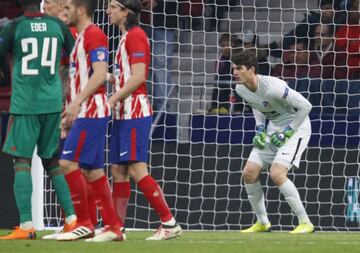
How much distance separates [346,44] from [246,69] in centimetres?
296

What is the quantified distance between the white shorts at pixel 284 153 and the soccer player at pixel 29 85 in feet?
9.85

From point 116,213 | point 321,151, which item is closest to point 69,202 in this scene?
point 116,213

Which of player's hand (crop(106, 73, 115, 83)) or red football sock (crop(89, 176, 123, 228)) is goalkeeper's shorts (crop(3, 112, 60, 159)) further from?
red football sock (crop(89, 176, 123, 228))

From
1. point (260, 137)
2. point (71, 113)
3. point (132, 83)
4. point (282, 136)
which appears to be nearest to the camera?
point (71, 113)

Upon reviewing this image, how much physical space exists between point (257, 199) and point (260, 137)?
61 cm

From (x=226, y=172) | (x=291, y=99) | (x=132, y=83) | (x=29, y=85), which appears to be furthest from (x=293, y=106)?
(x=29, y=85)

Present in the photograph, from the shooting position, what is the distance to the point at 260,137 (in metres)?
12.3

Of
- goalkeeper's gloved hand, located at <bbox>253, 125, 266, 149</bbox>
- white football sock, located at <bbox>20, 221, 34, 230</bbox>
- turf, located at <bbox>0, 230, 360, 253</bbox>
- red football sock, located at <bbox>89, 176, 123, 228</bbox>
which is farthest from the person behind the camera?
goalkeeper's gloved hand, located at <bbox>253, 125, 266, 149</bbox>

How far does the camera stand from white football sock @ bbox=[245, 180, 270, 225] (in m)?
12.4

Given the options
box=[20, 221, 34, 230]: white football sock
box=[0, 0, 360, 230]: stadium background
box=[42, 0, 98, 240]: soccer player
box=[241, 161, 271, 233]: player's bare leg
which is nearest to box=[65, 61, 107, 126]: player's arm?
box=[42, 0, 98, 240]: soccer player

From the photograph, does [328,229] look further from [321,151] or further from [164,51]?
[164,51]

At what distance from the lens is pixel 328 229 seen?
13547 mm

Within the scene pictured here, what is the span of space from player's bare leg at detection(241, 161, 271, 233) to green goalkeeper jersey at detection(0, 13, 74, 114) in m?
3.07

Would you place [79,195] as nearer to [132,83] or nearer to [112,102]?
[112,102]
